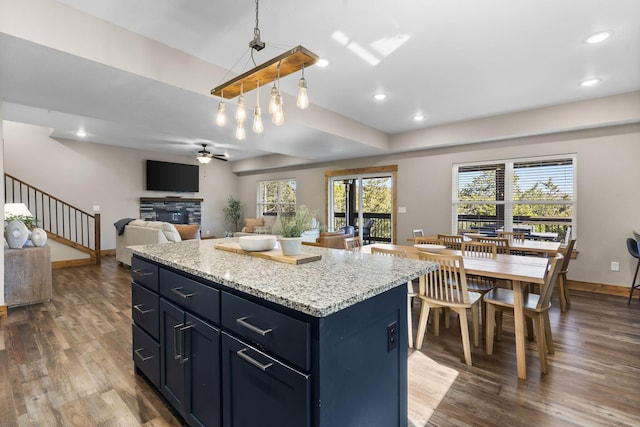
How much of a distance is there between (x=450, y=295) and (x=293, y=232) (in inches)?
61.4

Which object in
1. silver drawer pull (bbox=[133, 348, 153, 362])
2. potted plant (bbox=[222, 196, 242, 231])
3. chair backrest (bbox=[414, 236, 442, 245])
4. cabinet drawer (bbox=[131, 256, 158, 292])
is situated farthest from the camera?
potted plant (bbox=[222, 196, 242, 231])

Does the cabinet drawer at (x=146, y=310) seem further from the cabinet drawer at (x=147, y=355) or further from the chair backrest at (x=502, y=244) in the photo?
the chair backrest at (x=502, y=244)

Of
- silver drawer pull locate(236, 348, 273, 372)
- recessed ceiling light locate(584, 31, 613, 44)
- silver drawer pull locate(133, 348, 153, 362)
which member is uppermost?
recessed ceiling light locate(584, 31, 613, 44)

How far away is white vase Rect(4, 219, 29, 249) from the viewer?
3646 millimetres

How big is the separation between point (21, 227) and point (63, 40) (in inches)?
106

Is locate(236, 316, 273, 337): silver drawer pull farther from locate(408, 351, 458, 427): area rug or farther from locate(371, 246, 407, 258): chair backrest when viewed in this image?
locate(371, 246, 407, 258): chair backrest

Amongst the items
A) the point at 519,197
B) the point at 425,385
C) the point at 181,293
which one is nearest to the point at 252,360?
the point at 181,293

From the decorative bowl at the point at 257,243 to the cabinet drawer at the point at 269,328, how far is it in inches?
23.9

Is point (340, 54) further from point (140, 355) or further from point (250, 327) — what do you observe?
point (140, 355)

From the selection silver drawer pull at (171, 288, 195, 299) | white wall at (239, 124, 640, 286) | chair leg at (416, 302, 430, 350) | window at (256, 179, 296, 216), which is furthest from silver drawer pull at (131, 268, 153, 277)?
window at (256, 179, 296, 216)

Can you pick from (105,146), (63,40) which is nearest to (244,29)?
(63,40)

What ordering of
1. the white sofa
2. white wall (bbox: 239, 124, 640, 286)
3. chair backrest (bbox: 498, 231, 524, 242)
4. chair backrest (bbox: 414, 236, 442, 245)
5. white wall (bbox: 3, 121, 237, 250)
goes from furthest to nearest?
white wall (bbox: 3, 121, 237, 250) < the white sofa < chair backrest (bbox: 498, 231, 524, 242) < white wall (bbox: 239, 124, 640, 286) < chair backrest (bbox: 414, 236, 442, 245)

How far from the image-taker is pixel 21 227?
3.72 metres

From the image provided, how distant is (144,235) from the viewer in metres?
5.32
